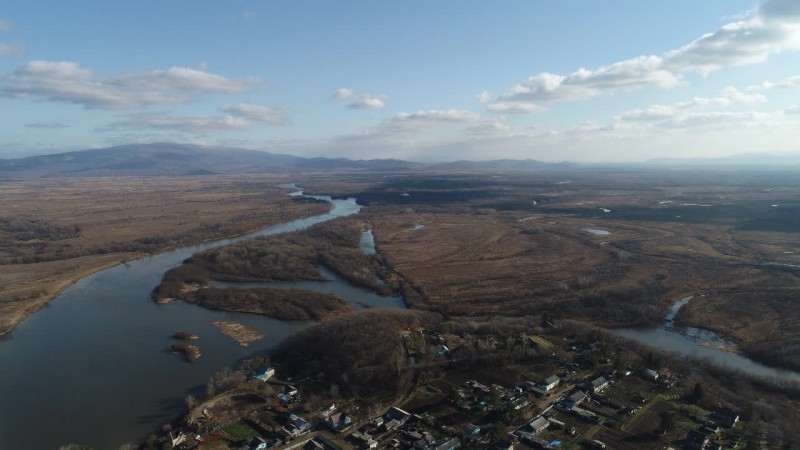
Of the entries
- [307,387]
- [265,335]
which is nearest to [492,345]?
[307,387]

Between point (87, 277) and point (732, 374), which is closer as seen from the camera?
point (732, 374)

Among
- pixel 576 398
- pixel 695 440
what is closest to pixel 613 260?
pixel 576 398

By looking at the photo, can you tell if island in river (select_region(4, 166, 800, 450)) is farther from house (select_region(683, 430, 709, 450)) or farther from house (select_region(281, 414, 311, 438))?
house (select_region(281, 414, 311, 438))

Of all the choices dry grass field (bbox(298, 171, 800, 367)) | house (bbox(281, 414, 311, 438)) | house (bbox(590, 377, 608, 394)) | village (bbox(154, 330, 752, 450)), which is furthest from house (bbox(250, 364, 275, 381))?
house (bbox(590, 377, 608, 394))

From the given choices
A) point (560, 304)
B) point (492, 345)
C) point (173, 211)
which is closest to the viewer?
point (492, 345)

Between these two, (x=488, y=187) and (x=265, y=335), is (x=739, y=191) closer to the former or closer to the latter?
(x=488, y=187)

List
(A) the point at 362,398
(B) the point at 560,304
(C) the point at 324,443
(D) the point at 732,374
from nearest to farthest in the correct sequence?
(C) the point at 324,443, (A) the point at 362,398, (D) the point at 732,374, (B) the point at 560,304
